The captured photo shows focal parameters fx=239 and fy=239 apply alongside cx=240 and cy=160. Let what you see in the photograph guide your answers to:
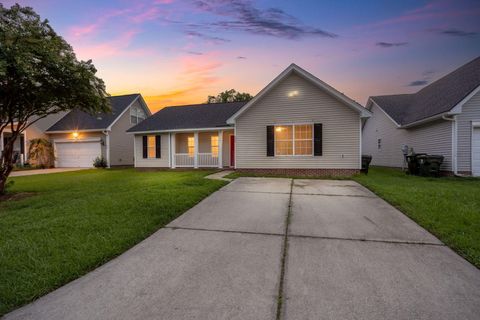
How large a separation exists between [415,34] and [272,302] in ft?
53.6

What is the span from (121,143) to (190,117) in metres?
7.64

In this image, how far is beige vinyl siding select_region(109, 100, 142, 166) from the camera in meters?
19.7

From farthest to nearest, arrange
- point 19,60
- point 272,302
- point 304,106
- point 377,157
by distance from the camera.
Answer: point 377,157
point 304,106
point 19,60
point 272,302

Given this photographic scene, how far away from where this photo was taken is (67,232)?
421 centimetres

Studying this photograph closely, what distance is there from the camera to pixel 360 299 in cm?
240

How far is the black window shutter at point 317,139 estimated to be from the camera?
470 inches

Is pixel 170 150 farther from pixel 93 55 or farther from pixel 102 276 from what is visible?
pixel 102 276

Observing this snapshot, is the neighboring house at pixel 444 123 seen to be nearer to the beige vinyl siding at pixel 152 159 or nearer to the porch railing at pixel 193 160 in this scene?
the porch railing at pixel 193 160

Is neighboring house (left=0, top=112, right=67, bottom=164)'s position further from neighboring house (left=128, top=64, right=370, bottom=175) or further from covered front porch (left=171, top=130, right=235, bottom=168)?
neighboring house (left=128, top=64, right=370, bottom=175)

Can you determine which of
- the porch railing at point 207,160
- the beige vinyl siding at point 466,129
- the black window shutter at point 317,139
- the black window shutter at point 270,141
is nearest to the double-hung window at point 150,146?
the porch railing at point 207,160

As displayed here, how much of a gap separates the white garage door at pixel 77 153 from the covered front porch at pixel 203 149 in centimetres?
765

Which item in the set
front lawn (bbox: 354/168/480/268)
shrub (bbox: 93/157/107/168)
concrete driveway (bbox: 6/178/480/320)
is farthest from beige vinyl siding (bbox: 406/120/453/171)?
shrub (bbox: 93/157/107/168)

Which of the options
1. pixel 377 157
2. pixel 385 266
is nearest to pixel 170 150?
pixel 385 266

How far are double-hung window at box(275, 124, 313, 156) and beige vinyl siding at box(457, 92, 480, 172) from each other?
21.7 ft
